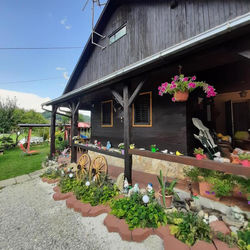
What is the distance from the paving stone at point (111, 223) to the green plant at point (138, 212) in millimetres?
59

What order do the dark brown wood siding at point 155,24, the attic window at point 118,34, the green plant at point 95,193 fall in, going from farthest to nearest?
1. the attic window at point 118,34
2. the dark brown wood siding at point 155,24
3. the green plant at point 95,193

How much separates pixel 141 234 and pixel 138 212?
26cm

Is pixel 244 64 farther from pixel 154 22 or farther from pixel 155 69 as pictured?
pixel 154 22

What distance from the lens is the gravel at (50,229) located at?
157 centimetres

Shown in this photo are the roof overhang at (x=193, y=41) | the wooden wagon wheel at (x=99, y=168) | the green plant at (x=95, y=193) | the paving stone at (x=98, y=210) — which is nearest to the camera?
the roof overhang at (x=193, y=41)

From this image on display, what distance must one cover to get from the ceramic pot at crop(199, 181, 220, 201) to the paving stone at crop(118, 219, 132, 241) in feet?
4.51

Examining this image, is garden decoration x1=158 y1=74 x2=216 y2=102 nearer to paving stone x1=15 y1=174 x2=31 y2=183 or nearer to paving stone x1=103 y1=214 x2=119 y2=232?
paving stone x1=103 y1=214 x2=119 y2=232

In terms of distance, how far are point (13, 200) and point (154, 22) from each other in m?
5.76

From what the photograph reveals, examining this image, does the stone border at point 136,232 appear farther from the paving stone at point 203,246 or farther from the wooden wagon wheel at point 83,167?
Answer: the wooden wagon wheel at point 83,167

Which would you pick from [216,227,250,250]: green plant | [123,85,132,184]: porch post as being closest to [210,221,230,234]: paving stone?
[216,227,250,250]: green plant

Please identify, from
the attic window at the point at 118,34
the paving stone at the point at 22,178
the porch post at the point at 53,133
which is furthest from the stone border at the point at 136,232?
the attic window at the point at 118,34

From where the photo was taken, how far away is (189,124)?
9.72 ft

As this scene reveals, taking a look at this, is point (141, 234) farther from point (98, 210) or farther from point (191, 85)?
point (191, 85)

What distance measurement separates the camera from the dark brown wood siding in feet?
8.34
